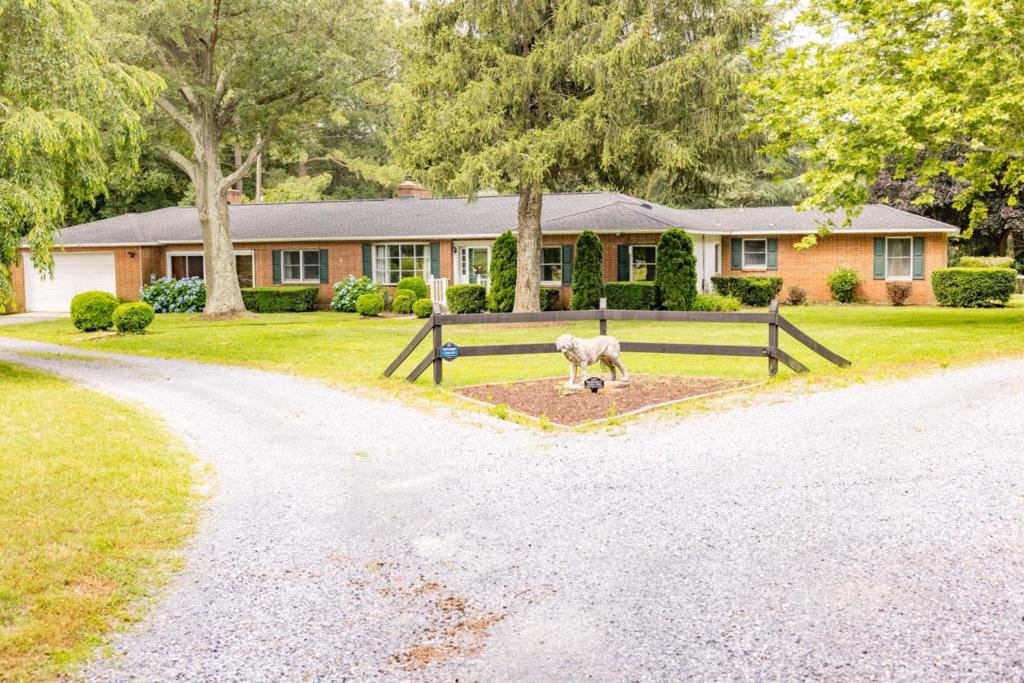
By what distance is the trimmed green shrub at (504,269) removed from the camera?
26.3 meters

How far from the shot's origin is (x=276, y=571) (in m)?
5.20

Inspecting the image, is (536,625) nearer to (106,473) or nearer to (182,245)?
(106,473)

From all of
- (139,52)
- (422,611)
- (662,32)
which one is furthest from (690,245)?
(422,611)

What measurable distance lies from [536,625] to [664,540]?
1.45m

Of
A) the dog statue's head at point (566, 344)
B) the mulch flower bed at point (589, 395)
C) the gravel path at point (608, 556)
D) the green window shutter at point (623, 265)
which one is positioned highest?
the green window shutter at point (623, 265)

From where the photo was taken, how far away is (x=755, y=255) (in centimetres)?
3103

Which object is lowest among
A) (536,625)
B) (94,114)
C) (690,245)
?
(536,625)

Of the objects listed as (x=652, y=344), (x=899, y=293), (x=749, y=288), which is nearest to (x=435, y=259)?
(x=749, y=288)

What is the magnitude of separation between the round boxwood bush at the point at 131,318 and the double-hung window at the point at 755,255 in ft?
62.5

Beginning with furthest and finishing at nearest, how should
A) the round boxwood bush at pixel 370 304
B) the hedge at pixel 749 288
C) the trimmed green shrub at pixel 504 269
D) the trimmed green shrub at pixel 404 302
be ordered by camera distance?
the hedge at pixel 749 288 < the trimmed green shrub at pixel 404 302 < the round boxwood bush at pixel 370 304 < the trimmed green shrub at pixel 504 269

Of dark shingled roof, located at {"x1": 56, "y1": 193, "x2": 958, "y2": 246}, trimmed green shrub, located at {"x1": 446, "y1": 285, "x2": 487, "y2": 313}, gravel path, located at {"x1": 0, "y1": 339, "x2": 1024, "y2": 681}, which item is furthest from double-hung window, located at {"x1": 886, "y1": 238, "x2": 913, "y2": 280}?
gravel path, located at {"x1": 0, "y1": 339, "x2": 1024, "y2": 681}

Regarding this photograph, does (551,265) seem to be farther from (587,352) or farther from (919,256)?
(587,352)

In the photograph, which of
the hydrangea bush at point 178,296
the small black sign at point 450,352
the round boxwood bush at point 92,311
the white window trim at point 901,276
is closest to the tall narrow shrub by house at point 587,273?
the white window trim at point 901,276

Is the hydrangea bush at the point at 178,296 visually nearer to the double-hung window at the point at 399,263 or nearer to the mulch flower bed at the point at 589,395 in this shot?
the double-hung window at the point at 399,263
